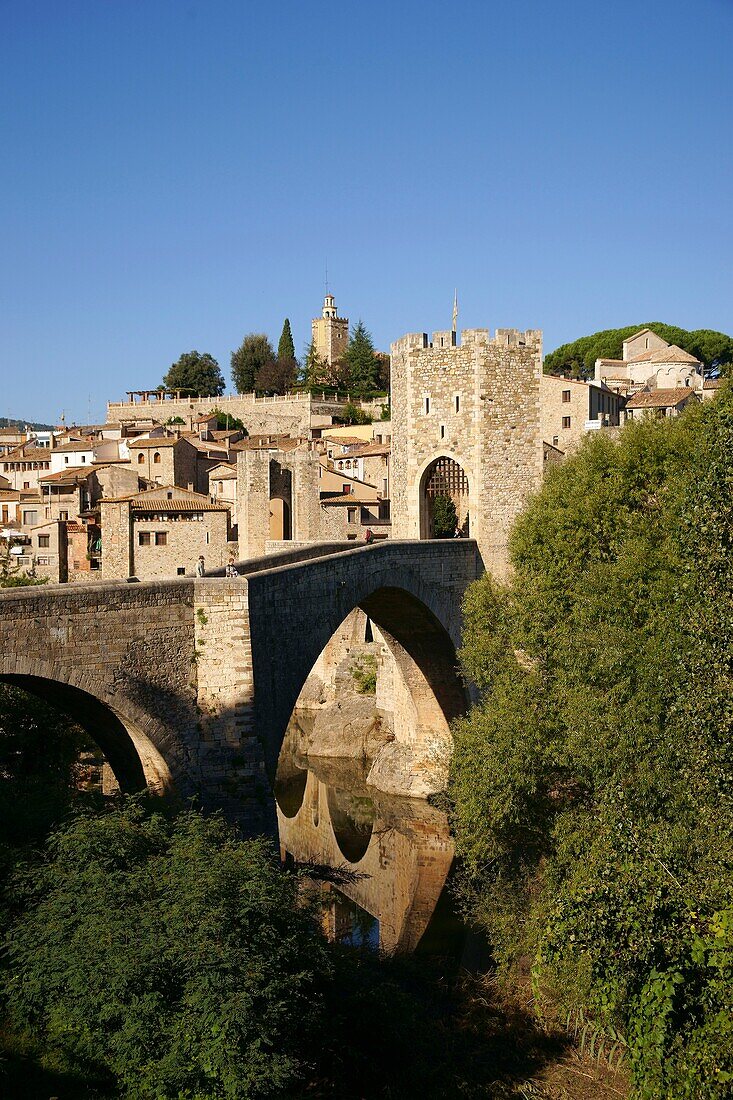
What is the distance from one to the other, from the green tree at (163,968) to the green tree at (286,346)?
72.4m

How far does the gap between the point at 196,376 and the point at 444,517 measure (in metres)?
56.6

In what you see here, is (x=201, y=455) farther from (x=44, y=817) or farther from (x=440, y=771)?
(x=44, y=817)

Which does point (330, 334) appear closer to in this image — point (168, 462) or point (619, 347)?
point (619, 347)

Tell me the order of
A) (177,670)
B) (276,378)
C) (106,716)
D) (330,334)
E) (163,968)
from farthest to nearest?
(330,334)
(276,378)
(177,670)
(106,716)
(163,968)

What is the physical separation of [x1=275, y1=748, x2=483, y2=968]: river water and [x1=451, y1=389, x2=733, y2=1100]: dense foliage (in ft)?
4.26

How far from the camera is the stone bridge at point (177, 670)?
35.0 ft

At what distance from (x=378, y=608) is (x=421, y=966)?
910 cm

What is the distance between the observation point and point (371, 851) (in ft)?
74.1

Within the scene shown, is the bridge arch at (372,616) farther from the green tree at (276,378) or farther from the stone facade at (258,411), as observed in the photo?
the green tree at (276,378)

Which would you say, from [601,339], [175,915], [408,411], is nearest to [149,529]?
[408,411]

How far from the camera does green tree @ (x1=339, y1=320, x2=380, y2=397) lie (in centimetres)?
7356

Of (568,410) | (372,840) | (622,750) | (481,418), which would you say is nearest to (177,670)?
(622,750)

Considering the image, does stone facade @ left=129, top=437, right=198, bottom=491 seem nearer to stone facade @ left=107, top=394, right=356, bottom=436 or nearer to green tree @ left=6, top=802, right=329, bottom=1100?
stone facade @ left=107, top=394, right=356, bottom=436

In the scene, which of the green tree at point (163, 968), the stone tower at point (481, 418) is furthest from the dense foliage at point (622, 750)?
the stone tower at point (481, 418)
